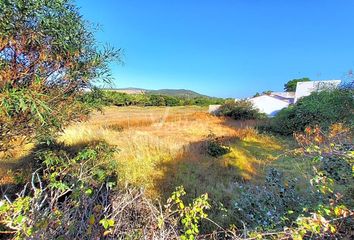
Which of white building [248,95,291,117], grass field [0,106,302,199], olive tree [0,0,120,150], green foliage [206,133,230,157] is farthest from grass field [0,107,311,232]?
white building [248,95,291,117]

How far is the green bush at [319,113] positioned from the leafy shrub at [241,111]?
14.8ft

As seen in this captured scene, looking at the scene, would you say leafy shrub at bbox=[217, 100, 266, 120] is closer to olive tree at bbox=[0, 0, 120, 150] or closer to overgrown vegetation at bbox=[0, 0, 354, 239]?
overgrown vegetation at bbox=[0, 0, 354, 239]

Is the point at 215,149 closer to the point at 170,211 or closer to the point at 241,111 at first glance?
the point at 170,211

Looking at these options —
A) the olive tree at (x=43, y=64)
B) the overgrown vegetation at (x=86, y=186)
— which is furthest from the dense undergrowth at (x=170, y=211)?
the olive tree at (x=43, y=64)

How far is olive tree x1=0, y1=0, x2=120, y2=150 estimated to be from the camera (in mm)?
2041

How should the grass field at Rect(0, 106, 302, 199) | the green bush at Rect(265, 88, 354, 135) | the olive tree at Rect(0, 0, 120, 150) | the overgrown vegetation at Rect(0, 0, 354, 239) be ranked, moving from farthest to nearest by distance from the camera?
the green bush at Rect(265, 88, 354, 135) → the grass field at Rect(0, 106, 302, 199) → the olive tree at Rect(0, 0, 120, 150) → the overgrown vegetation at Rect(0, 0, 354, 239)

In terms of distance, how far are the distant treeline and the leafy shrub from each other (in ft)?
9.39

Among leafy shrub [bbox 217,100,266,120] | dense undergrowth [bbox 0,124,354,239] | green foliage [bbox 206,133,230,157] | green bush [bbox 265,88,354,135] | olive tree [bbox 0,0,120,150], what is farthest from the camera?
leafy shrub [bbox 217,100,266,120]

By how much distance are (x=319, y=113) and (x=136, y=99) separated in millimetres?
20278

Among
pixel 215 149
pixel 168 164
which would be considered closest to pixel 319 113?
pixel 215 149

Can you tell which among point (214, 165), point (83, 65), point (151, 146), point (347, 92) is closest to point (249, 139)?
point (347, 92)

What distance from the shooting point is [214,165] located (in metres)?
5.95

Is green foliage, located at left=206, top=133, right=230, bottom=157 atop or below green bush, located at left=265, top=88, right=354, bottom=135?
below

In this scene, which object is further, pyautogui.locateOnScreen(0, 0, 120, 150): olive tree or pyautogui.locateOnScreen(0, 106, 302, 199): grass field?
pyautogui.locateOnScreen(0, 106, 302, 199): grass field
